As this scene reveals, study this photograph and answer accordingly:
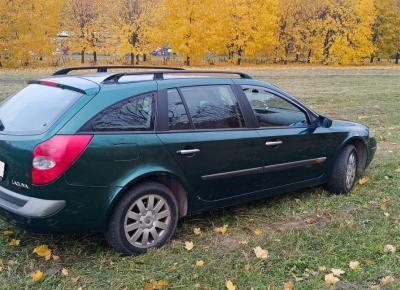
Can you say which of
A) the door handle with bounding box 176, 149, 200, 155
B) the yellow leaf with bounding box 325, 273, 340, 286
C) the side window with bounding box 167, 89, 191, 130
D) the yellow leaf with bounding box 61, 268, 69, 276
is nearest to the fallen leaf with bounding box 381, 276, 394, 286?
the yellow leaf with bounding box 325, 273, 340, 286

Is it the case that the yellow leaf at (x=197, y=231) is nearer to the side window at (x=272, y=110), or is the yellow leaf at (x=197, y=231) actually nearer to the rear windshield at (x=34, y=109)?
the side window at (x=272, y=110)

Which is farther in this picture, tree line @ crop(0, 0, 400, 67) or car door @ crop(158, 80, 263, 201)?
tree line @ crop(0, 0, 400, 67)

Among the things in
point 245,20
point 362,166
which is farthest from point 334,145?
point 245,20

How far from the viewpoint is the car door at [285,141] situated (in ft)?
16.5

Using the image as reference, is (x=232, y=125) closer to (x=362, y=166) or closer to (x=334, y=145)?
(x=334, y=145)

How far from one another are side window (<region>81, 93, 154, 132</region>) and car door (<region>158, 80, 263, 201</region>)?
0.37ft

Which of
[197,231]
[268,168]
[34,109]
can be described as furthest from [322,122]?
[34,109]

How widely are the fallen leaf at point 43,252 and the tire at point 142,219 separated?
0.52 metres

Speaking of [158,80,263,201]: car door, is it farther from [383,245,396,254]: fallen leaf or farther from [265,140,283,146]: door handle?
[383,245,396,254]: fallen leaf

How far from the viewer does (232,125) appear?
4777mm

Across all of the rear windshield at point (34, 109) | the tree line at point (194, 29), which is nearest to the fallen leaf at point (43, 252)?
the rear windshield at point (34, 109)

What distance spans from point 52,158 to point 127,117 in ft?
2.37

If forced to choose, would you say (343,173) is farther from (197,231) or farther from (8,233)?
(8,233)

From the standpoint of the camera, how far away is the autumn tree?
144ft
